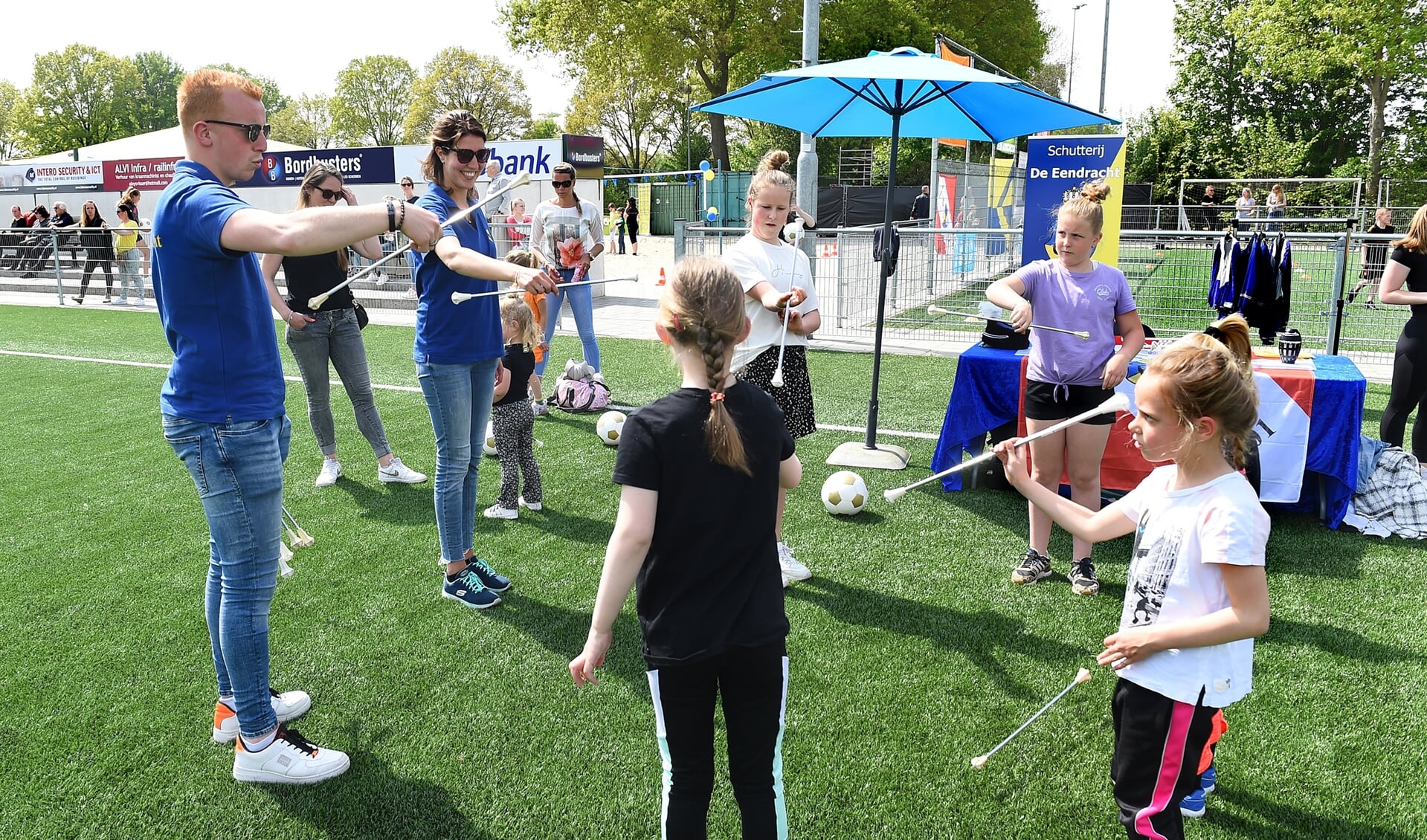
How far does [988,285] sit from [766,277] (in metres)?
7.22

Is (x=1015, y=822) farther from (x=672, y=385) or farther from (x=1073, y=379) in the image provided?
(x=672, y=385)

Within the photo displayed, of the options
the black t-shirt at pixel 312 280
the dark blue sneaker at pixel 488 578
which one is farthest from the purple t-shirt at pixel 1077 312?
the black t-shirt at pixel 312 280

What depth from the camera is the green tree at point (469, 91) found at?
2303 inches

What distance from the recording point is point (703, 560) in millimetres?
2053

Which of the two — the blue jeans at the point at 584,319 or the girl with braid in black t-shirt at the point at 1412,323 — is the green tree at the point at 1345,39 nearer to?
the girl with braid in black t-shirt at the point at 1412,323

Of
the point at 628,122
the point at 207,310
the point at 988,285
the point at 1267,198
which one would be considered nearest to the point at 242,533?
the point at 207,310

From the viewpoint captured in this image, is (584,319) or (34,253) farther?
(34,253)

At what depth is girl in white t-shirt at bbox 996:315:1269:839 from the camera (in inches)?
81.2

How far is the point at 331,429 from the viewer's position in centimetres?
619

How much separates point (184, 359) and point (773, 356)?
248 cm

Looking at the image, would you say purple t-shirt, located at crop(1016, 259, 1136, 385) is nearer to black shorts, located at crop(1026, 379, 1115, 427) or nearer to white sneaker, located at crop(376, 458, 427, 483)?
black shorts, located at crop(1026, 379, 1115, 427)

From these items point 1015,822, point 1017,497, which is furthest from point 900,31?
point 1015,822

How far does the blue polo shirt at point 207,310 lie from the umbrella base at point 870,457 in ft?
14.2

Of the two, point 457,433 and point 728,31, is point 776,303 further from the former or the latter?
point 728,31
